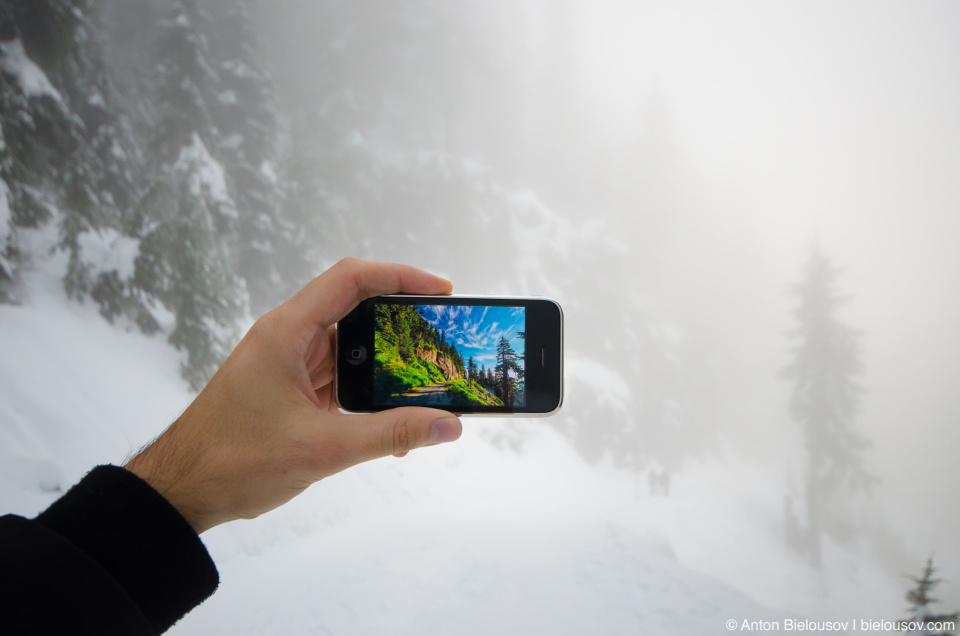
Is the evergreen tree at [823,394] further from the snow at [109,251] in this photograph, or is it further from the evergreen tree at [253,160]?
the snow at [109,251]

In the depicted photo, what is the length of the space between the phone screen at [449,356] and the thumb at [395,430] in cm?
23

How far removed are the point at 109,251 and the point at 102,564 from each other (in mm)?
4984

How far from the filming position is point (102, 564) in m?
0.99

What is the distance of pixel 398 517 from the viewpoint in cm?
392

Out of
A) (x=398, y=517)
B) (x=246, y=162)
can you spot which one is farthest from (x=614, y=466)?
(x=246, y=162)

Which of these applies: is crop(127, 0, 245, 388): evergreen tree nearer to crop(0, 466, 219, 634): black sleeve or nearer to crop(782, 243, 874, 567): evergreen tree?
crop(0, 466, 219, 634): black sleeve

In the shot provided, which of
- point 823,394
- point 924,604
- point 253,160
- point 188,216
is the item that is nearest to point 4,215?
point 188,216

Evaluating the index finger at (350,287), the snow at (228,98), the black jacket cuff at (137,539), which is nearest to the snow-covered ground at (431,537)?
the black jacket cuff at (137,539)

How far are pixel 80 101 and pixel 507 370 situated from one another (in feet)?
20.0

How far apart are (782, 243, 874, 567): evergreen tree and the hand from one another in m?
5.27

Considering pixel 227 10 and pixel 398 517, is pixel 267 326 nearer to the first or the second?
→ pixel 398 517

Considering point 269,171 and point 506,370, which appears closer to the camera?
point 506,370

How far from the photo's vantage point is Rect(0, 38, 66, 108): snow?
366 centimetres

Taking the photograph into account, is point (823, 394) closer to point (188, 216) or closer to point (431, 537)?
point (431, 537)
